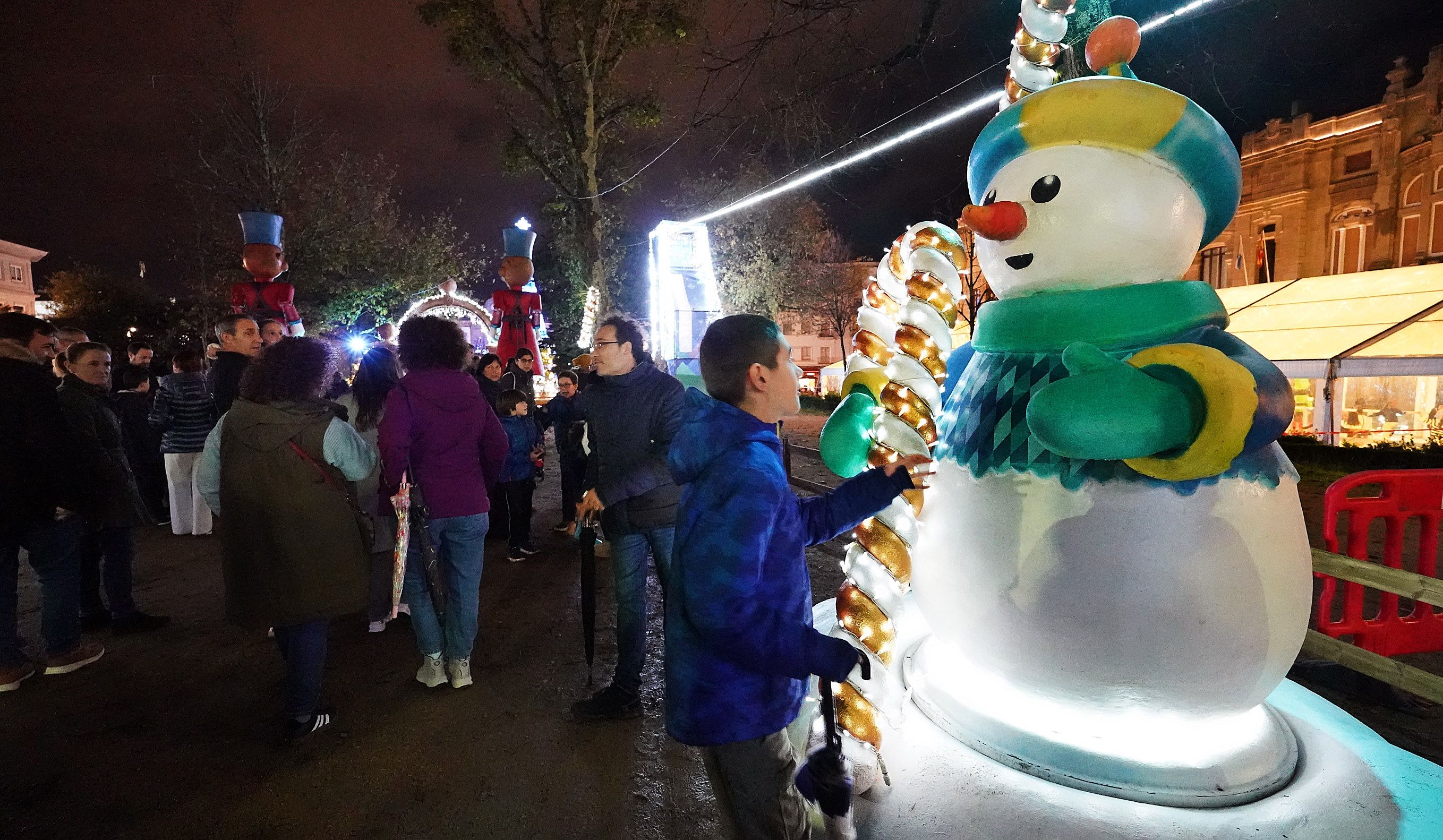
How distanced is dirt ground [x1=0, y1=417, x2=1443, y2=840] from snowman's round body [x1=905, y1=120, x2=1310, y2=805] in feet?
4.58

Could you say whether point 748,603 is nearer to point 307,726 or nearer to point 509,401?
point 307,726

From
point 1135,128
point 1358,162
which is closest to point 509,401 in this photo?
point 1135,128

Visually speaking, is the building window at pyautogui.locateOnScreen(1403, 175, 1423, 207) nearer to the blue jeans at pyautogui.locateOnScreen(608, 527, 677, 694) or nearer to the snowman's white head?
the snowman's white head

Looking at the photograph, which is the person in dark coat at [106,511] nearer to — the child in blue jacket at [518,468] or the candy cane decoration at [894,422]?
the child in blue jacket at [518,468]

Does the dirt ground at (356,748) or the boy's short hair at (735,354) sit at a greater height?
the boy's short hair at (735,354)

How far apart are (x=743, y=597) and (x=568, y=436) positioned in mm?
3852

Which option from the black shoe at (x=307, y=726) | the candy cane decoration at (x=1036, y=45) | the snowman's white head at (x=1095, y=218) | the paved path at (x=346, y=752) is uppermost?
the candy cane decoration at (x=1036, y=45)

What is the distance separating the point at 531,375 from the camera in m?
7.95

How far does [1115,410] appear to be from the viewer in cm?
161

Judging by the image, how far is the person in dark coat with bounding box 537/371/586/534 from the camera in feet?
15.7

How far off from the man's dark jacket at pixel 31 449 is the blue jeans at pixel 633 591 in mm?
3014

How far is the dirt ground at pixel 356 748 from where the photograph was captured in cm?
267

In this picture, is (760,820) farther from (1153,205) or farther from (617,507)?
(1153,205)

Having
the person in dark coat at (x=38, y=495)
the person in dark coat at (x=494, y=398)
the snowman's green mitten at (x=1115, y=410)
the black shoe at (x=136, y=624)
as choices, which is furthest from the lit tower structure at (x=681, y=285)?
the snowman's green mitten at (x=1115, y=410)
